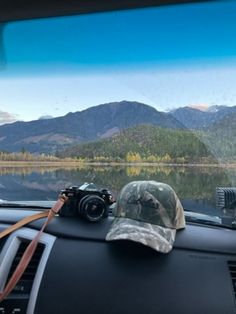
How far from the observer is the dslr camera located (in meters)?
2.89

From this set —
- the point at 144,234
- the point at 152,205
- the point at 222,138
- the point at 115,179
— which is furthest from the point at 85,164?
the point at 222,138

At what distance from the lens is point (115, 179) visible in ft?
10.3

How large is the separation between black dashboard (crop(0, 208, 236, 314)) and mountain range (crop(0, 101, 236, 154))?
Answer: 1.99 feet

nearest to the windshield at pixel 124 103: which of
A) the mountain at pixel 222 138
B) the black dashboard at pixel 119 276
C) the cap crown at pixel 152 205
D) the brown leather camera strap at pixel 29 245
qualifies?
the mountain at pixel 222 138

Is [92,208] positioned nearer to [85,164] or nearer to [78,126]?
[85,164]

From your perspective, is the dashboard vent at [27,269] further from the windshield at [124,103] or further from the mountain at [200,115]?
the mountain at [200,115]

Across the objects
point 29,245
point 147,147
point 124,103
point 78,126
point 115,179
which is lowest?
point 29,245

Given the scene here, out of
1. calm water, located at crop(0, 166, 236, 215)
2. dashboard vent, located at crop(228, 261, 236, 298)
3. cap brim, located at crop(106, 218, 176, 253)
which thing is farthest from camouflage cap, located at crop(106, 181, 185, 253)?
dashboard vent, located at crop(228, 261, 236, 298)

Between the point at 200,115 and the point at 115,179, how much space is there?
598 millimetres

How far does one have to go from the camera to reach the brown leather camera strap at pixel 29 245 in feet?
8.64

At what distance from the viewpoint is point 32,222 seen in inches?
115

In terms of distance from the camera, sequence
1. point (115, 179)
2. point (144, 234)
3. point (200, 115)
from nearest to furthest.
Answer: point (144, 234), point (200, 115), point (115, 179)

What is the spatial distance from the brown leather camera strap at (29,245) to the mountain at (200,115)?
0.79 metres

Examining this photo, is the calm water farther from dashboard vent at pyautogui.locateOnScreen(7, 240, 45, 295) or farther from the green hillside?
dashboard vent at pyautogui.locateOnScreen(7, 240, 45, 295)
